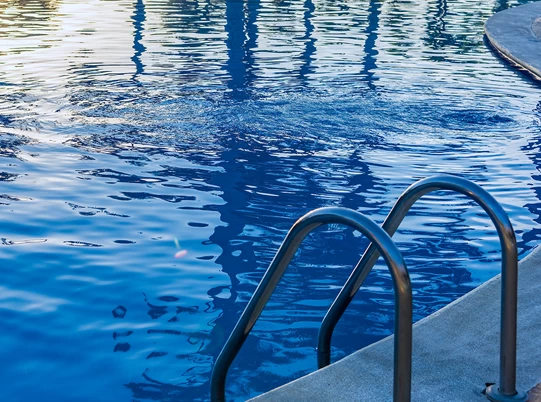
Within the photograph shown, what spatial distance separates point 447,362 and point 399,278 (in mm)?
1305

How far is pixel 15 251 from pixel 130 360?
167cm

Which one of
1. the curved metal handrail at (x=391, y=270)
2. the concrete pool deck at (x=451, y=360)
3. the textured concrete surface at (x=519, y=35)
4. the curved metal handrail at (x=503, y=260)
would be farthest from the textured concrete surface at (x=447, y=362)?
the textured concrete surface at (x=519, y=35)

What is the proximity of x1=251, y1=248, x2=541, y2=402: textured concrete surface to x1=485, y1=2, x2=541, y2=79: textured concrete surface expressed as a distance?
8.38 m

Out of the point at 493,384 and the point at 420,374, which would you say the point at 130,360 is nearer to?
the point at 420,374

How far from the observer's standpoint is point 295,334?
15.4ft

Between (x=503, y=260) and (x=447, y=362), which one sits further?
(x=447, y=362)

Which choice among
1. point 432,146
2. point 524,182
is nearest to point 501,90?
point 432,146

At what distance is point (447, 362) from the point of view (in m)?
3.68

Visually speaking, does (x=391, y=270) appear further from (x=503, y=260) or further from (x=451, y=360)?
(x=451, y=360)

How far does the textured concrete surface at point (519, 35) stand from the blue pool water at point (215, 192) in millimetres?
382

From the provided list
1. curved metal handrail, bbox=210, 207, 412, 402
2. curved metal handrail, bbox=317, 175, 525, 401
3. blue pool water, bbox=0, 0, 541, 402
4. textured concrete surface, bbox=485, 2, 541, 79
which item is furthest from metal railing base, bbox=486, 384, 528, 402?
textured concrete surface, bbox=485, 2, 541, 79

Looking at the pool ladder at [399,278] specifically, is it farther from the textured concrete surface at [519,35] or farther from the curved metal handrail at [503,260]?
the textured concrete surface at [519,35]

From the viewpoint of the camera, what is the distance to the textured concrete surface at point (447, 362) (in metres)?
3.36

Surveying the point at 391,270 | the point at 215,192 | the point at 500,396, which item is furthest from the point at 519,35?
the point at 391,270
